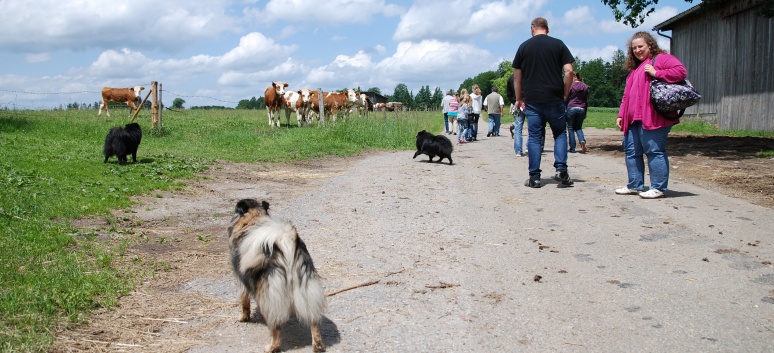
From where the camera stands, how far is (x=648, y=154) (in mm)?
8133

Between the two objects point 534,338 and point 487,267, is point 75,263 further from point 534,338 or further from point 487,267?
point 534,338

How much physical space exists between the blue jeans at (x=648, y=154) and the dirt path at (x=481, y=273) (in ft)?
1.26

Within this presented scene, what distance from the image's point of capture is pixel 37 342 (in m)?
3.69

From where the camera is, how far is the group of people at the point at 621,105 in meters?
8.02

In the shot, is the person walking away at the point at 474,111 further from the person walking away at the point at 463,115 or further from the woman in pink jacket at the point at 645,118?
the woman in pink jacket at the point at 645,118

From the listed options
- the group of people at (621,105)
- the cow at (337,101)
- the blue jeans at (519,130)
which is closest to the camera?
the group of people at (621,105)

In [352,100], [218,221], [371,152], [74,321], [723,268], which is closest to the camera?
[74,321]

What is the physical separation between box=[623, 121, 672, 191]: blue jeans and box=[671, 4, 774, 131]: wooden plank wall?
17025 mm

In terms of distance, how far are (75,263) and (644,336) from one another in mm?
4507

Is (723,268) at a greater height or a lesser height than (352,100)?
lesser

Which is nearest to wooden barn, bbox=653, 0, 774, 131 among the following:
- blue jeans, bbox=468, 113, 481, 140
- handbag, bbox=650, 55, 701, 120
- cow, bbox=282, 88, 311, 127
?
blue jeans, bbox=468, 113, 481, 140

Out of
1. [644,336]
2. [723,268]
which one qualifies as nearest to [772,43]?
[723,268]

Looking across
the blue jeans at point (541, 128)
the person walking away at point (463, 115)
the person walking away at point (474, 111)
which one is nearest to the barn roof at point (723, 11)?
the person walking away at point (474, 111)

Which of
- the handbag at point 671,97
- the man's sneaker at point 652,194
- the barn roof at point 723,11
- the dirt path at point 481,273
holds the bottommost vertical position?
the dirt path at point 481,273
